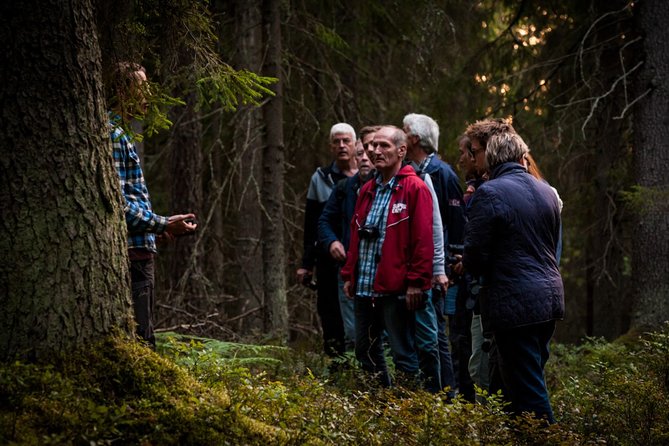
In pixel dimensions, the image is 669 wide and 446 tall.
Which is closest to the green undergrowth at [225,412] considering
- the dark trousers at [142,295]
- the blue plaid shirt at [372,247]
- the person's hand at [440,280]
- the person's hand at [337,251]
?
the dark trousers at [142,295]

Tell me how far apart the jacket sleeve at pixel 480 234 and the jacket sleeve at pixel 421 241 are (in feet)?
2.93

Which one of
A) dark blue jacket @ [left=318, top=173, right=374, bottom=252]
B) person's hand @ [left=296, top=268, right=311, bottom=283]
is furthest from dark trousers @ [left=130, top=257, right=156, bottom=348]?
person's hand @ [left=296, top=268, right=311, bottom=283]

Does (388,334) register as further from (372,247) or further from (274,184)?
(274,184)

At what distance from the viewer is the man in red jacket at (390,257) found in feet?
19.4

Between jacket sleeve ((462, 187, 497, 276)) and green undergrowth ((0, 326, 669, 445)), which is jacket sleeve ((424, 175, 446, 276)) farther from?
green undergrowth ((0, 326, 669, 445))

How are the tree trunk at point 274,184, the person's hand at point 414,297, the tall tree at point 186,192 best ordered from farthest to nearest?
the tall tree at point 186,192 → the tree trunk at point 274,184 → the person's hand at point 414,297

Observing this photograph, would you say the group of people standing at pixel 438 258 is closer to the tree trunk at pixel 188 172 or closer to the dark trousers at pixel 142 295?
the dark trousers at pixel 142 295

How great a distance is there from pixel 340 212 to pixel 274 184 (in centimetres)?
197

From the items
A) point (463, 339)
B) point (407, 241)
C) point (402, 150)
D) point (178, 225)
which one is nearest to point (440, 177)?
point (402, 150)

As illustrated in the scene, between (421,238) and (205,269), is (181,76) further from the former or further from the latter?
(205,269)

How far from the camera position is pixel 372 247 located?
20.1ft

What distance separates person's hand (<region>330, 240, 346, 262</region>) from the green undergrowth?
98.5 inches

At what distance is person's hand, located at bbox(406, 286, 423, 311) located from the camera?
5816mm

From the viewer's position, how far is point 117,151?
4781 mm
